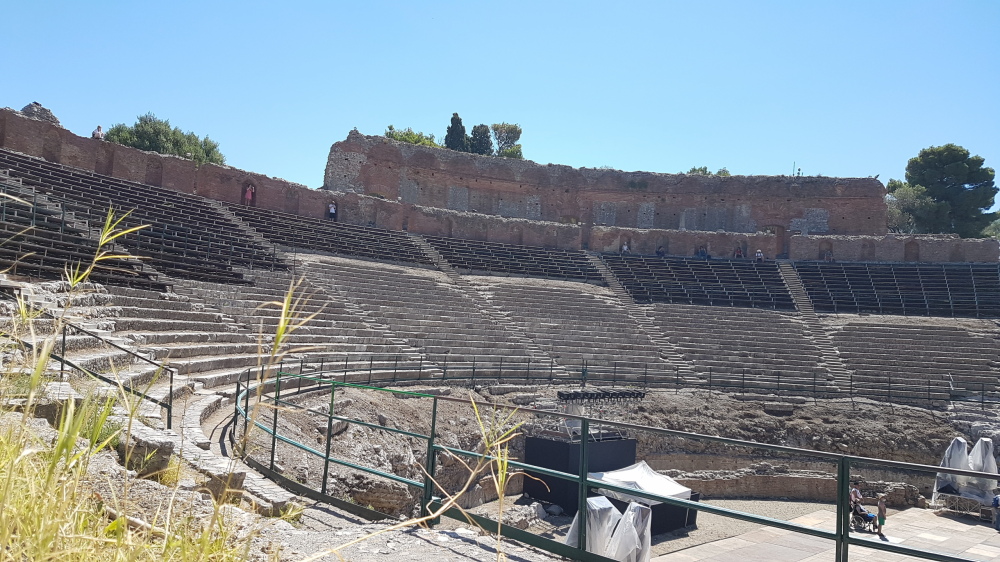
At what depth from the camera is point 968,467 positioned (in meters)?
14.3

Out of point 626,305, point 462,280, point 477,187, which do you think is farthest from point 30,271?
point 477,187

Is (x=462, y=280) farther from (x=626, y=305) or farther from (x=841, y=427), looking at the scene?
(x=841, y=427)

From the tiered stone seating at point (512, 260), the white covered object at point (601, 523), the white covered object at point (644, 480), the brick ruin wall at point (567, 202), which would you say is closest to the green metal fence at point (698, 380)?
the white covered object at point (644, 480)

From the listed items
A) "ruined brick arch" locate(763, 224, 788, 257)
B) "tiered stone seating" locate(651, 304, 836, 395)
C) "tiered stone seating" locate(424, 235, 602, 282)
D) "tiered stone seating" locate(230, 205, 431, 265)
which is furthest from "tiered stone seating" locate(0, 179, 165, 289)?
"ruined brick arch" locate(763, 224, 788, 257)

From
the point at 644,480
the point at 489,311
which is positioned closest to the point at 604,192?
the point at 489,311

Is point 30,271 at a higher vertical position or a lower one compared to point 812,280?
lower

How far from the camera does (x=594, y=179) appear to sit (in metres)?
37.4

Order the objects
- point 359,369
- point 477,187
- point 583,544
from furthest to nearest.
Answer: point 477,187 < point 359,369 < point 583,544

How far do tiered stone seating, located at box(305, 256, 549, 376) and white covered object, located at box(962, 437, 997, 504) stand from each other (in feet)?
34.2

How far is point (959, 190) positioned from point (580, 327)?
3175cm

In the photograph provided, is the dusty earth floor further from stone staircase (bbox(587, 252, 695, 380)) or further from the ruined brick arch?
the ruined brick arch

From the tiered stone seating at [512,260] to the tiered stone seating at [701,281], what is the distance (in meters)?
1.62

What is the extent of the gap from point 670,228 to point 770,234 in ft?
18.4

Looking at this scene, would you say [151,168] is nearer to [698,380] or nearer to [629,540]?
[698,380]
